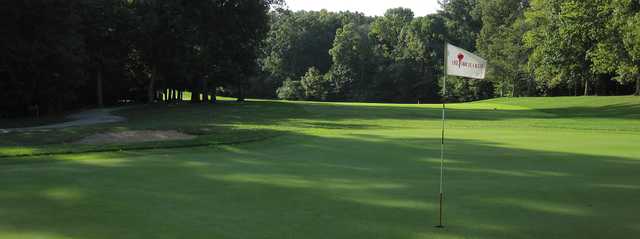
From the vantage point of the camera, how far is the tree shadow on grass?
5.94m

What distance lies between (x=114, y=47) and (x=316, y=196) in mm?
43656

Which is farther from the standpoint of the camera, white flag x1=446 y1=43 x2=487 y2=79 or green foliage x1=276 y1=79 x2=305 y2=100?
green foliage x1=276 y1=79 x2=305 y2=100

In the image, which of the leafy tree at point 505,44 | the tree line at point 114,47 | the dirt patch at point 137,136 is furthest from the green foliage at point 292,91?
the dirt patch at point 137,136

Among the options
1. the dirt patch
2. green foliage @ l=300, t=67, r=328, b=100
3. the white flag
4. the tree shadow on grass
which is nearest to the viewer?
the tree shadow on grass

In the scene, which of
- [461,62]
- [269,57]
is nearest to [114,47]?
[461,62]

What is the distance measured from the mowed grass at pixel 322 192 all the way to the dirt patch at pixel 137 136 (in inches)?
114

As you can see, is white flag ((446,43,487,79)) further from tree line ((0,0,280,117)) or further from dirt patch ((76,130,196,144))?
tree line ((0,0,280,117))

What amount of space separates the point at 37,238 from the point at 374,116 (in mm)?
31294

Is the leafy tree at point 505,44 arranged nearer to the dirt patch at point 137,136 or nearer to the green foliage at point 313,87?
the green foliage at point 313,87

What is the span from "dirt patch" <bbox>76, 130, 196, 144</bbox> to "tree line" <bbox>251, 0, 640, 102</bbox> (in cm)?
4229

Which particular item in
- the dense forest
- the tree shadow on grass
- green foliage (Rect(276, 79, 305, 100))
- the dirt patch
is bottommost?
the dirt patch

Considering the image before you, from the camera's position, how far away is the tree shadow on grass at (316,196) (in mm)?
5938

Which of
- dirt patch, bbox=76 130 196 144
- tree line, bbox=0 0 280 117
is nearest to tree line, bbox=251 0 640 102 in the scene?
tree line, bbox=0 0 280 117

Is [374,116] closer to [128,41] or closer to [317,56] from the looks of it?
[128,41]
